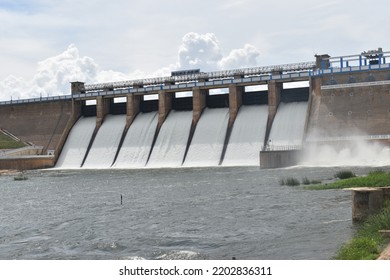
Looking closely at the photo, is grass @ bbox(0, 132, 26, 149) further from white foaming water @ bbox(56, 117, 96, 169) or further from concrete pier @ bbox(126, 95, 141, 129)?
concrete pier @ bbox(126, 95, 141, 129)

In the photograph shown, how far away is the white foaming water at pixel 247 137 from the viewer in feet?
218

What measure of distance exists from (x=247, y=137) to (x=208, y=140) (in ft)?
17.8

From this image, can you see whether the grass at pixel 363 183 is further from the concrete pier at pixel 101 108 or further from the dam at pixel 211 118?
the concrete pier at pixel 101 108

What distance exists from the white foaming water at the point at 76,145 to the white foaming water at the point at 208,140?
18582mm

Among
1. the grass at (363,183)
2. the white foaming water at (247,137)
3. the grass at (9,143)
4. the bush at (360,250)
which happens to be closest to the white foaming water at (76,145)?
the grass at (9,143)

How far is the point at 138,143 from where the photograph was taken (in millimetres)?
77375

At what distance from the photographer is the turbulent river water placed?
19594 millimetres

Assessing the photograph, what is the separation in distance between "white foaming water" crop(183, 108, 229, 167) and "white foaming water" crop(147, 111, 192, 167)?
150 cm

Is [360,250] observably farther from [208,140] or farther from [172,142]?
[172,142]

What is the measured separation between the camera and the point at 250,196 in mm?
33844

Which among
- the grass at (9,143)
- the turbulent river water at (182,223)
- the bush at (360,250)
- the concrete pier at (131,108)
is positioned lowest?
the turbulent river water at (182,223)
